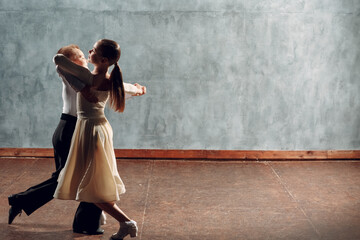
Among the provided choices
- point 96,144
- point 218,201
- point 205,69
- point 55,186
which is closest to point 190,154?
point 205,69

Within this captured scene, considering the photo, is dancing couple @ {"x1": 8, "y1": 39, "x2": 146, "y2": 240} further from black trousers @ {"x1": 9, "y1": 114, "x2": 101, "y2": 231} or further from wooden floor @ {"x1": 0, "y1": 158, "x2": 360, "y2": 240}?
wooden floor @ {"x1": 0, "y1": 158, "x2": 360, "y2": 240}

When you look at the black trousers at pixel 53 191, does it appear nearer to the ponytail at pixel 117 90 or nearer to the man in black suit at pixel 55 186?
the man in black suit at pixel 55 186

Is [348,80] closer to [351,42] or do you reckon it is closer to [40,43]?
[351,42]

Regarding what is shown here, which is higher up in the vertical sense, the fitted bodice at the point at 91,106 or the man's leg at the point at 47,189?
the fitted bodice at the point at 91,106

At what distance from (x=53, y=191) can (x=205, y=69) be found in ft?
9.64

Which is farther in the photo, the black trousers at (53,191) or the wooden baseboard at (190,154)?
the wooden baseboard at (190,154)

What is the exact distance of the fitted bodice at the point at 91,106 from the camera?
13.0ft

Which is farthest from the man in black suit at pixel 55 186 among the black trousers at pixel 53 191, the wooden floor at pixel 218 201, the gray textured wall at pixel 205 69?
the gray textured wall at pixel 205 69

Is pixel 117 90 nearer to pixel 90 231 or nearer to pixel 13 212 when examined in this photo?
pixel 90 231

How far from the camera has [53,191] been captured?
4336 millimetres

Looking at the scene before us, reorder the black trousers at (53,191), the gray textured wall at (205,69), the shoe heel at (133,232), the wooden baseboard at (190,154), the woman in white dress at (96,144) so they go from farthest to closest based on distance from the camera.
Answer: the wooden baseboard at (190,154) < the gray textured wall at (205,69) < the black trousers at (53,191) < the shoe heel at (133,232) < the woman in white dress at (96,144)

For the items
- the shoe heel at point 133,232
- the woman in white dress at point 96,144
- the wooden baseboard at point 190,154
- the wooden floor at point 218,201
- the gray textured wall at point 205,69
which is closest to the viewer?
the woman in white dress at point 96,144

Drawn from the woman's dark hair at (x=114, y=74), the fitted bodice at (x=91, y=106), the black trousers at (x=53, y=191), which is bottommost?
the black trousers at (x=53, y=191)

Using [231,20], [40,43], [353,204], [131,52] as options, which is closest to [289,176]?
[353,204]
